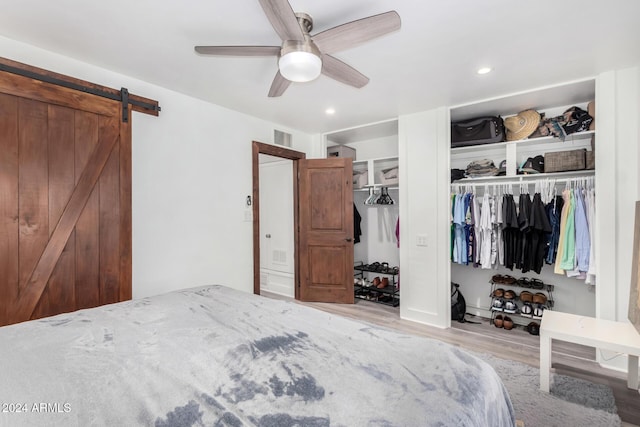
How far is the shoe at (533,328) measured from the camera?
121 inches

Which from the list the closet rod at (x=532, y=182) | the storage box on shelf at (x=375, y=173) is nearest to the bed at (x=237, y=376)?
the closet rod at (x=532, y=182)

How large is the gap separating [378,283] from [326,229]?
1.08m

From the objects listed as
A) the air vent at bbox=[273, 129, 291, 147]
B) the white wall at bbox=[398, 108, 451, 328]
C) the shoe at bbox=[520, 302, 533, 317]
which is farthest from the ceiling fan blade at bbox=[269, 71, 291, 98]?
the shoe at bbox=[520, 302, 533, 317]

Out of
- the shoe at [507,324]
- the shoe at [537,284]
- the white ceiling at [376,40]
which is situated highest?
the white ceiling at [376,40]

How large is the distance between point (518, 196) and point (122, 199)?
3909 millimetres

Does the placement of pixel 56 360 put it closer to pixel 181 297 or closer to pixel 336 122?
Answer: pixel 181 297

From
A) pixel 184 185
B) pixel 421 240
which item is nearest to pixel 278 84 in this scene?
pixel 184 185

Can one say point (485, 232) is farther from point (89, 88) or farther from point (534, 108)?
point (89, 88)

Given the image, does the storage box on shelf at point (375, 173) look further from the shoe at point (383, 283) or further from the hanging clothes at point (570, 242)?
the hanging clothes at point (570, 242)

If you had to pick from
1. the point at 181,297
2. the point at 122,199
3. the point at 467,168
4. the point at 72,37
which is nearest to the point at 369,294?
the point at 467,168

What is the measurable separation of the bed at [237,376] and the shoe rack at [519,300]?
100 inches

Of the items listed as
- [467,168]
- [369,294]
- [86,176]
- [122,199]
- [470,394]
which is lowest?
[369,294]

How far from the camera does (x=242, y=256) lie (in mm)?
3451

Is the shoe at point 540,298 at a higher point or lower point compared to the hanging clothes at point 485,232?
lower
